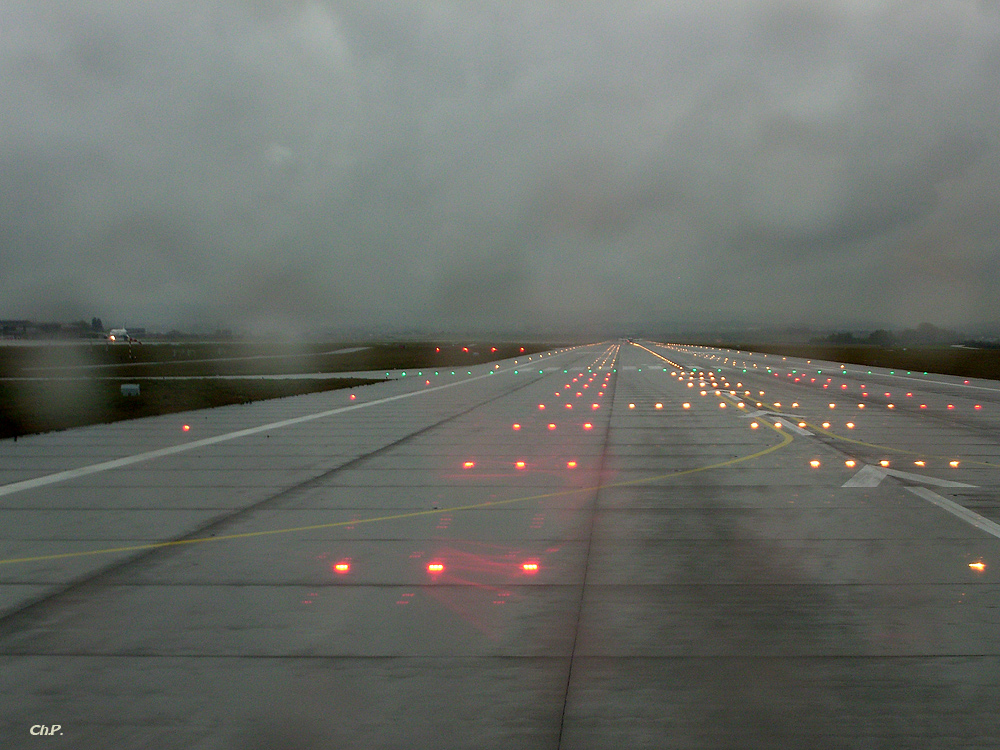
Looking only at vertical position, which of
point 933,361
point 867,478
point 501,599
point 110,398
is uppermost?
point 933,361

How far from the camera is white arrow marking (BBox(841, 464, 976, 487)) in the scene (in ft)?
34.7

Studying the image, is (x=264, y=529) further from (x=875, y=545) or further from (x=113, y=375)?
(x=113, y=375)

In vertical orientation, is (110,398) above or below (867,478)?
below

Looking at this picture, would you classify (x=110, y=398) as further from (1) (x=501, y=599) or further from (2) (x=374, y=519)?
(1) (x=501, y=599)

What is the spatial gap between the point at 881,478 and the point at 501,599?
7.32 metres

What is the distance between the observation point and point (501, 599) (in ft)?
20.1

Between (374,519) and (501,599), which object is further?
(374,519)

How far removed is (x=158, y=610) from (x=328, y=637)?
1498 mm

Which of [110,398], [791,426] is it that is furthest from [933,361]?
[110,398]

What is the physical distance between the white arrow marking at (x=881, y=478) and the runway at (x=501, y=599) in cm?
9

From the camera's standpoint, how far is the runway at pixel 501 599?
14.0ft

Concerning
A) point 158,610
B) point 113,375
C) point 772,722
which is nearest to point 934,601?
point 772,722

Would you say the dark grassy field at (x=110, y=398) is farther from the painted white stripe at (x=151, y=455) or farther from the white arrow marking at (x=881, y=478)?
the white arrow marking at (x=881, y=478)

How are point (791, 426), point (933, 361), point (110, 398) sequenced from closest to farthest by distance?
point (791, 426) → point (110, 398) → point (933, 361)
